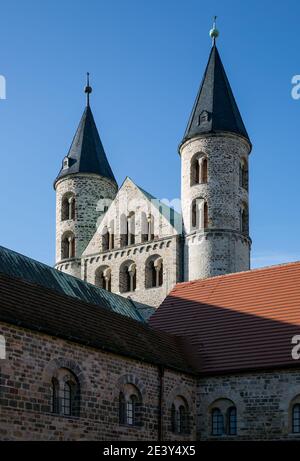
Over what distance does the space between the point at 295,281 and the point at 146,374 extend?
7075 mm

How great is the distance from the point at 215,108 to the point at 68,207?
1216 centimetres

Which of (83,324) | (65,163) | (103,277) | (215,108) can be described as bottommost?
(83,324)

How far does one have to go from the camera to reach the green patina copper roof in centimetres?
3791

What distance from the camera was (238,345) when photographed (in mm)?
28531

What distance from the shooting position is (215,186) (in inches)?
1859

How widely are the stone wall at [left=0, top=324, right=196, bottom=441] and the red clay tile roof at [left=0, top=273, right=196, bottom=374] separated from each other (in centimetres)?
24

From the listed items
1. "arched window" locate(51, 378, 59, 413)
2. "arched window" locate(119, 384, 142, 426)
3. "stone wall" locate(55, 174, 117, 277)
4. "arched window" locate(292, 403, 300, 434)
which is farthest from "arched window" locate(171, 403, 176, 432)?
"stone wall" locate(55, 174, 117, 277)

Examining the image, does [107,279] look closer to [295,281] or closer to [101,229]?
[101,229]

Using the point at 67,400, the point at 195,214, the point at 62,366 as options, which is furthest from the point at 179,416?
the point at 195,214

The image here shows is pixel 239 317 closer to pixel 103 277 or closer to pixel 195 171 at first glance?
pixel 195 171

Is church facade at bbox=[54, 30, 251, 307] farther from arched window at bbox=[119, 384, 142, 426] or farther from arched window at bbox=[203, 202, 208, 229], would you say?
arched window at bbox=[119, 384, 142, 426]
